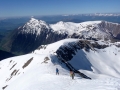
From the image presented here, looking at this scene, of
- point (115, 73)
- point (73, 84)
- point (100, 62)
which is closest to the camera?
point (73, 84)

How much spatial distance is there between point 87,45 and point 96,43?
569 inches

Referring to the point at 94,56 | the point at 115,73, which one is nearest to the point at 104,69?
the point at 115,73

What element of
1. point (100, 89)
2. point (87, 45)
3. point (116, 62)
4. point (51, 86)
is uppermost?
point (100, 89)

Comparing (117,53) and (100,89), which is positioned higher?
(100,89)

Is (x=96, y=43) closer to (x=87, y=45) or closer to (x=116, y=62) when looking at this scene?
(x=87, y=45)

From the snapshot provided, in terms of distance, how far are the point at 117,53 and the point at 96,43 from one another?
18.8 meters

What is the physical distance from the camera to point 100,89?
29.2 metres

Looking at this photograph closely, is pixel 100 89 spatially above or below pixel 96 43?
above

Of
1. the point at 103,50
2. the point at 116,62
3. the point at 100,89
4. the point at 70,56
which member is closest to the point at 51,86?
the point at 100,89

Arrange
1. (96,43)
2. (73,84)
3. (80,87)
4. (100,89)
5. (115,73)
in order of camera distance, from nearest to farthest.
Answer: (100,89), (80,87), (73,84), (115,73), (96,43)

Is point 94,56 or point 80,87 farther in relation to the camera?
point 94,56

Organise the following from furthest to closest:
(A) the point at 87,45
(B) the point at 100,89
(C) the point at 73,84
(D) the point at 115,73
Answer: (A) the point at 87,45 < (D) the point at 115,73 < (C) the point at 73,84 < (B) the point at 100,89

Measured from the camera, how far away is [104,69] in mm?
110875

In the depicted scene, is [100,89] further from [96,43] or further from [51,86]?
[96,43]
